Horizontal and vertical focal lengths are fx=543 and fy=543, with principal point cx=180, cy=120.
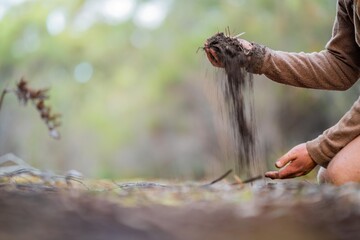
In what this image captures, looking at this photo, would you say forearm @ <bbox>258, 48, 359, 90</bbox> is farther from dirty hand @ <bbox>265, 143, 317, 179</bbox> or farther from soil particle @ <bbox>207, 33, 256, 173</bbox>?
dirty hand @ <bbox>265, 143, 317, 179</bbox>

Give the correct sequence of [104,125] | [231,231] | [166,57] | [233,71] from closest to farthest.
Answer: [231,231] < [233,71] < [166,57] < [104,125]

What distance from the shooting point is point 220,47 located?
172cm

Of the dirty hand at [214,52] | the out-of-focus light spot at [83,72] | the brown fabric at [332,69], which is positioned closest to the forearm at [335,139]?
the brown fabric at [332,69]

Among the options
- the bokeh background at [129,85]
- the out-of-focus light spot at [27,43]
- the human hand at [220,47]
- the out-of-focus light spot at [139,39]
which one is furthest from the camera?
the out-of-focus light spot at [139,39]

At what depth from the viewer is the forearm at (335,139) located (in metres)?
1.82

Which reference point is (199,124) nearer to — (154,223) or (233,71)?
(233,71)

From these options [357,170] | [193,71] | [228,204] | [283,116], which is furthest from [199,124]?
[228,204]

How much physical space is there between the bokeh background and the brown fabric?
236 inches

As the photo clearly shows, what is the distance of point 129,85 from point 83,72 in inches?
41.7

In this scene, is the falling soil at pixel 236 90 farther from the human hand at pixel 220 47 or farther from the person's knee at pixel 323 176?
the person's knee at pixel 323 176

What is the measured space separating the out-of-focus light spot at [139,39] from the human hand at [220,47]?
9.98 metres

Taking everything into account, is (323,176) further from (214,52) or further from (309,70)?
(214,52)

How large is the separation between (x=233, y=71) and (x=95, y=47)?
1035cm

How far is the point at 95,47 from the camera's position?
1180 cm
